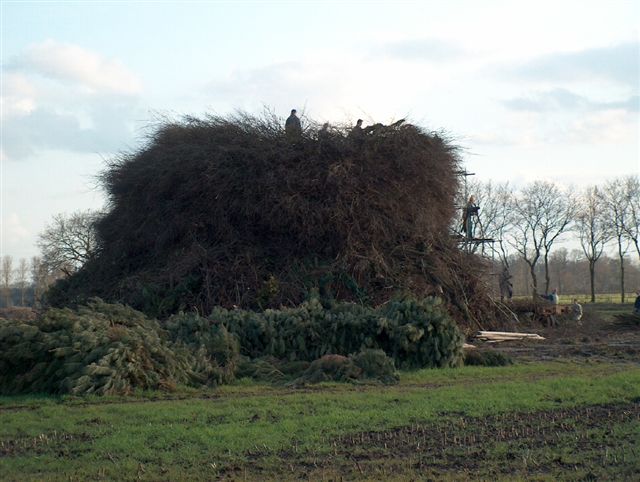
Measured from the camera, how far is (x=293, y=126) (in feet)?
85.4

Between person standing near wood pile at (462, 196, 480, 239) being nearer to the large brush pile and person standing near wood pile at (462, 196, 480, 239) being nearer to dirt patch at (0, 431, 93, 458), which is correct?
the large brush pile

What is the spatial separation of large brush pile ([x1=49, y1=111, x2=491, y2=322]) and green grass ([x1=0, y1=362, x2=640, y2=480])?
850 centimetres

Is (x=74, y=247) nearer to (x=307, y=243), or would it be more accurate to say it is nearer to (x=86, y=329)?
(x=307, y=243)

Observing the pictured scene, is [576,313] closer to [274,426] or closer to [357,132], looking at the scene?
[357,132]

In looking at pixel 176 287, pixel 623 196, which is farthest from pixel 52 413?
pixel 623 196

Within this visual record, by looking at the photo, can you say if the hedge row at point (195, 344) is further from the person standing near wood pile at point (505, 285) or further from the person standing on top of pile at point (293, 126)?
the person standing near wood pile at point (505, 285)

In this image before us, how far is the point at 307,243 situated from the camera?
24.8 meters

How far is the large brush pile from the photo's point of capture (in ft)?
78.0

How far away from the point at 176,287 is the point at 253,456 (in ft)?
49.3

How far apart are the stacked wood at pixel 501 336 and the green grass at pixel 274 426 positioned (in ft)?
24.7

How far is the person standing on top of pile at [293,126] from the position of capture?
25766mm

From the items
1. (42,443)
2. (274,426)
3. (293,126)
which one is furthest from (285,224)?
(42,443)

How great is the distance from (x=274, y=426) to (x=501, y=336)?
14.2 meters

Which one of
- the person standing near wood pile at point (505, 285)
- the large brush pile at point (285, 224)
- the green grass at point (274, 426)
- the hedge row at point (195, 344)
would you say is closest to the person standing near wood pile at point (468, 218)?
the person standing near wood pile at point (505, 285)
